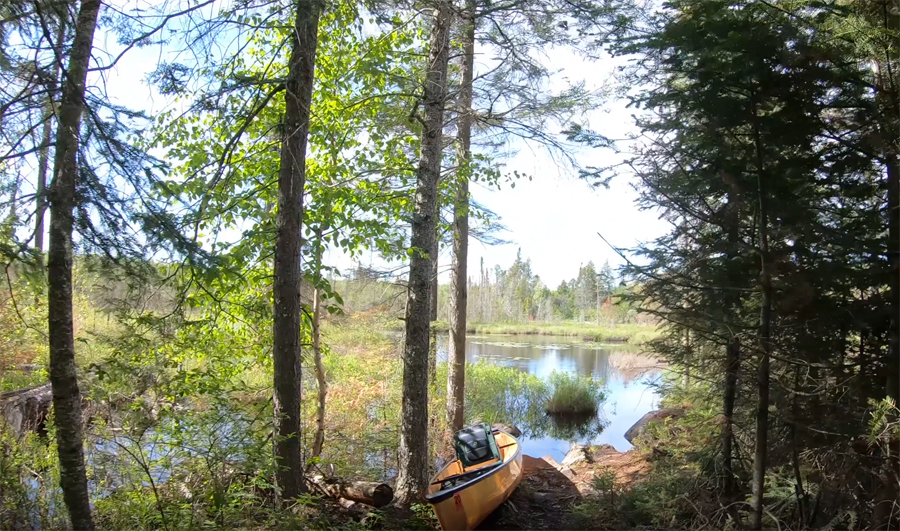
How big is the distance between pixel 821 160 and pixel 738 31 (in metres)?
1.21

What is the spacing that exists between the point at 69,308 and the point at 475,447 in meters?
4.85

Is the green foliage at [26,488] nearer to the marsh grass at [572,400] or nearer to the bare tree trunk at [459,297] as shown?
the bare tree trunk at [459,297]

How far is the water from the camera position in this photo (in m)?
11.7

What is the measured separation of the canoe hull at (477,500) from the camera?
215 inches

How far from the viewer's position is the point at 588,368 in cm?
2255

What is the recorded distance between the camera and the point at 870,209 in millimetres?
4199

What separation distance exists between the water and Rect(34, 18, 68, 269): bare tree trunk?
15.8ft

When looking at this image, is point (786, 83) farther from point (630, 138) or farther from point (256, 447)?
point (256, 447)

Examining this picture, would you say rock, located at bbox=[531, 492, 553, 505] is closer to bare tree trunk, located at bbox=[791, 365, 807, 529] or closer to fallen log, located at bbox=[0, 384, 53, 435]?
bare tree trunk, located at bbox=[791, 365, 807, 529]

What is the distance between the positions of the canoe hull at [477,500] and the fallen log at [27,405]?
496cm

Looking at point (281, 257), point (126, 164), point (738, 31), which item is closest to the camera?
point (126, 164)

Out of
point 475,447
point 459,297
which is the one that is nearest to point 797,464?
point 475,447

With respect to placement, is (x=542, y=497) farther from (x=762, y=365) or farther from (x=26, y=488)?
(x=26, y=488)

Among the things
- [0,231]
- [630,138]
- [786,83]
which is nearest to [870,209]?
[786,83]
